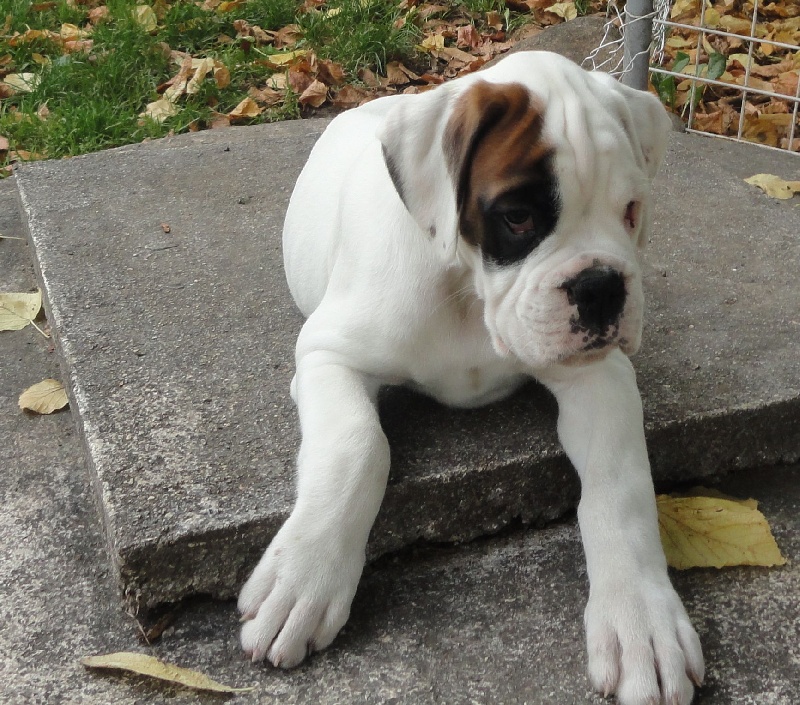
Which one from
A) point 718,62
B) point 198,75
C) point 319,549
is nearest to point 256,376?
point 319,549

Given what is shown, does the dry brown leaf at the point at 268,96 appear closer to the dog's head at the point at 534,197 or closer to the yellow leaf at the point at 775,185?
the yellow leaf at the point at 775,185

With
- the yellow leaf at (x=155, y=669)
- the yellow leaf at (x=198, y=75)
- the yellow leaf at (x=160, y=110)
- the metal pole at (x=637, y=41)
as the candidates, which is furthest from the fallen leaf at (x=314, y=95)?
the yellow leaf at (x=155, y=669)

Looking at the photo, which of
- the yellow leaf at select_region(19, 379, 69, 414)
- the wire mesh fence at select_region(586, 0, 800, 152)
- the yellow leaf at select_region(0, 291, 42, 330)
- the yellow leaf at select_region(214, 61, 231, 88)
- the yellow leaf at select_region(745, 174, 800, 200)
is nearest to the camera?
the yellow leaf at select_region(19, 379, 69, 414)

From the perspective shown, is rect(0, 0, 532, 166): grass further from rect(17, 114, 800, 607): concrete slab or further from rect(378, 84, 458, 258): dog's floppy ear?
rect(378, 84, 458, 258): dog's floppy ear

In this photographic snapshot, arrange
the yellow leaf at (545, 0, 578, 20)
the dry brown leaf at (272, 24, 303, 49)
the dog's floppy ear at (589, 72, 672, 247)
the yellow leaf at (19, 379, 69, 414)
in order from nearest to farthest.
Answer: the dog's floppy ear at (589, 72, 672, 247) → the yellow leaf at (19, 379, 69, 414) → the dry brown leaf at (272, 24, 303, 49) → the yellow leaf at (545, 0, 578, 20)

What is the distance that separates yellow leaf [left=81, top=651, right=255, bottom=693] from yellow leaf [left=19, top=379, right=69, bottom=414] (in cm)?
109

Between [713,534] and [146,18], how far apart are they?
5.31 meters

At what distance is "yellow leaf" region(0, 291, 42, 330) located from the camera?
3.63 meters

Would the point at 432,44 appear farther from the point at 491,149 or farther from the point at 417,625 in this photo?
the point at 417,625

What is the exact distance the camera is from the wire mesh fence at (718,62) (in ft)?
15.9

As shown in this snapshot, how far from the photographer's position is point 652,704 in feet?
6.69

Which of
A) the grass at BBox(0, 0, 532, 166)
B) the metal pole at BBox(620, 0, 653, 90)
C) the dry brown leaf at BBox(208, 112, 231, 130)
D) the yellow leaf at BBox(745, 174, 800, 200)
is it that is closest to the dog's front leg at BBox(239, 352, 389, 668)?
the yellow leaf at BBox(745, 174, 800, 200)

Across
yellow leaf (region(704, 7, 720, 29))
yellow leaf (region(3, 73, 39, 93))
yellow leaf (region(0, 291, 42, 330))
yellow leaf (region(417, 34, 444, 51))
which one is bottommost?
yellow leaf (region(417, 34, 444, 51))

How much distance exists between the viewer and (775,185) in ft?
14.2
